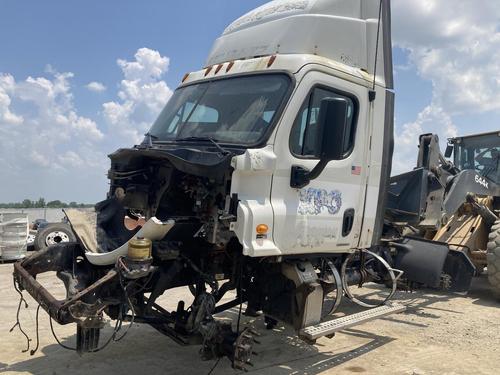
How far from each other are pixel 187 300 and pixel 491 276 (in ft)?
16.3

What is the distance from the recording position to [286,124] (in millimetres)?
4562

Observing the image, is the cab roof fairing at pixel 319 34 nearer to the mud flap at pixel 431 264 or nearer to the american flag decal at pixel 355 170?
the american flag decal at pixel 355 170

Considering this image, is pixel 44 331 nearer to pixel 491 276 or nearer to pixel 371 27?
pixel 371 27

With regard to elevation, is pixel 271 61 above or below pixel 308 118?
above

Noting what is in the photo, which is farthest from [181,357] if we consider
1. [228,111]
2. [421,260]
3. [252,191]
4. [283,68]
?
[421,260]

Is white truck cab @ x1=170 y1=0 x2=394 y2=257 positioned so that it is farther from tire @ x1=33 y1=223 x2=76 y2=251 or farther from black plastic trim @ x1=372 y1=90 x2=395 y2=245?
tire @ x1=33 y1=223 x2=76 y2=251

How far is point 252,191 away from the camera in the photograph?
14.4 ft

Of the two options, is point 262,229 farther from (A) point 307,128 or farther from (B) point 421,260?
(B) point 421,260

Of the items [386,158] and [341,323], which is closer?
[341,323]

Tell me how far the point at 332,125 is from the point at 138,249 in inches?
73.7

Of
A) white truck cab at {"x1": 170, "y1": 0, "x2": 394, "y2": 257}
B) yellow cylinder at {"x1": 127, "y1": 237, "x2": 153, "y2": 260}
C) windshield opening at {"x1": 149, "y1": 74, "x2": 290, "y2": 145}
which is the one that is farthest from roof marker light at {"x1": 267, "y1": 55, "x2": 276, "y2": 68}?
yellow cylinder at {"x1": 127, "y1": 237, "x2": 153, "y2": 260}

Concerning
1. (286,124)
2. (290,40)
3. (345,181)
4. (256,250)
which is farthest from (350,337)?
(290,40)

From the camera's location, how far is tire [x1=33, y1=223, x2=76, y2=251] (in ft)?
42.4

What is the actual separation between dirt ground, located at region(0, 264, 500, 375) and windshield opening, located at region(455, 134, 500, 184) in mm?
3864
